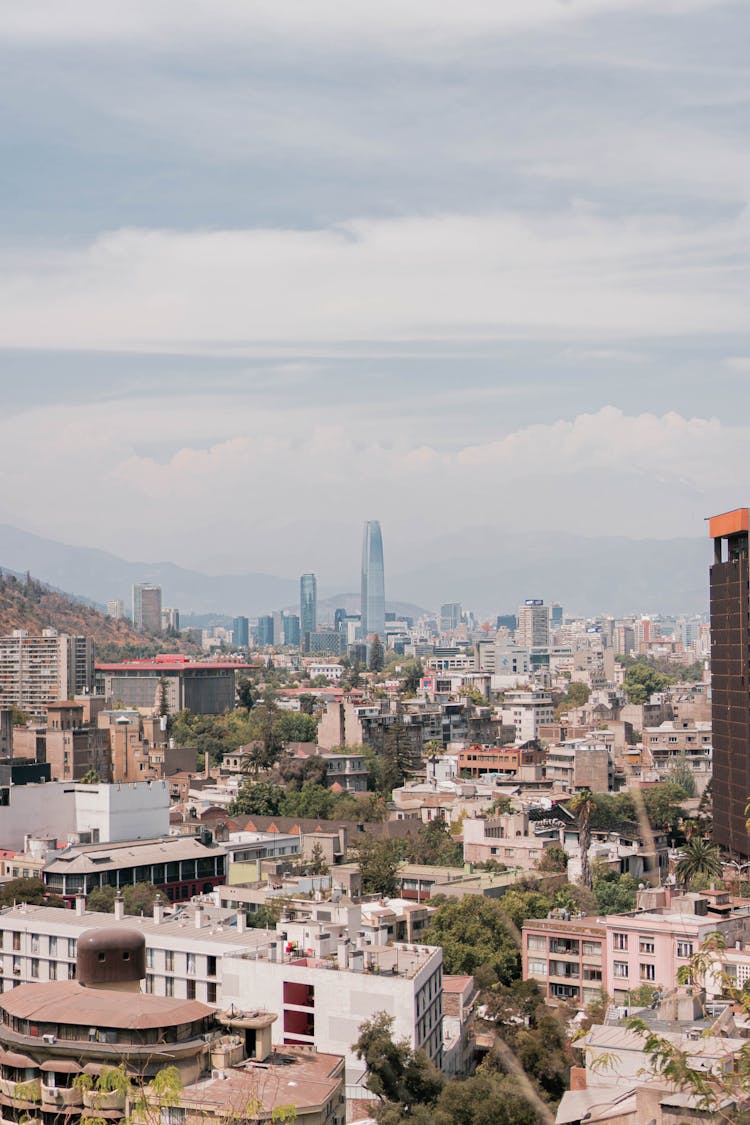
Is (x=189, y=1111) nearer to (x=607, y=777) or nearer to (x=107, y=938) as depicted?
(x=107, y=938)

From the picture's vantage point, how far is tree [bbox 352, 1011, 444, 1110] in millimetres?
21578

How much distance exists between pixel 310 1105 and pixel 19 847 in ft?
99.2

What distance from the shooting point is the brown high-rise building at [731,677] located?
39.9 metres

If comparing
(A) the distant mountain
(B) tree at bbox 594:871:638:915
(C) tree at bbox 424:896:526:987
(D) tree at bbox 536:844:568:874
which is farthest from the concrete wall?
(A) the distant mountain

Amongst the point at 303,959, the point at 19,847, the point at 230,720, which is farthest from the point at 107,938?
the point at 230,720

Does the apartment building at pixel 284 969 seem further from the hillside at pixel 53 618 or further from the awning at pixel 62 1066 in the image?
the hillside at pixel 53 618

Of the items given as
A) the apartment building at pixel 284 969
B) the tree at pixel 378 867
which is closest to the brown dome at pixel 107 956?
the apartment building at pixel 284 969

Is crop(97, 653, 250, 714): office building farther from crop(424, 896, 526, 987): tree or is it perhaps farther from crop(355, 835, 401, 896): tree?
crop(424, 896, 526, 987): tree

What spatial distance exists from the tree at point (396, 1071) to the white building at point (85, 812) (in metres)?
23.1

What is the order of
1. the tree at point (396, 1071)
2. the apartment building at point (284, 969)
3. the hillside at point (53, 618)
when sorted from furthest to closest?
the hillside at point (53, 618)
the apartment building at point (284, 969)
the tree at point (396, 1071)

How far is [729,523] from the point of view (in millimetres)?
40906

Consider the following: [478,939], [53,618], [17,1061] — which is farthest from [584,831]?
[53,618]

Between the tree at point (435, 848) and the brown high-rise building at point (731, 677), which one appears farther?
the tree at point (435, 848)

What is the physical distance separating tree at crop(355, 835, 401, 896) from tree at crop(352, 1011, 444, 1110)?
52.5 ft
